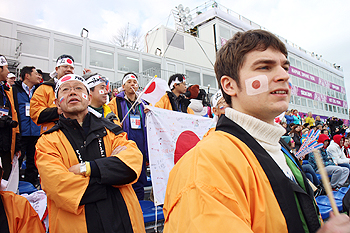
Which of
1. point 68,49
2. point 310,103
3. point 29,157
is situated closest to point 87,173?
point 29,157

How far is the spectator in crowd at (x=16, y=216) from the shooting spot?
1.97 meters

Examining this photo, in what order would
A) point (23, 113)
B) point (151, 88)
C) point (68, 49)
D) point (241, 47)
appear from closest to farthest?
point (241, 47)
point (23, 113)
point (151, 88)
point (68, 49)

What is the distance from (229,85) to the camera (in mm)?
1438

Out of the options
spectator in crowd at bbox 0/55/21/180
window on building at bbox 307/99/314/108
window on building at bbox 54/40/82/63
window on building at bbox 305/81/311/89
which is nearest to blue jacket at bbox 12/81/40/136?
spectator in crowd at bbox 0/55/21/180

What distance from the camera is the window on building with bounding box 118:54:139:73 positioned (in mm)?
15430

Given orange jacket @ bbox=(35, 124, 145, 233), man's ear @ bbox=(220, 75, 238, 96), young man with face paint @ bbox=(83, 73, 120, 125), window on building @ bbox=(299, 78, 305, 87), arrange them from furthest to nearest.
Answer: window on building @ bbox=(299, 78, 305, 87)
young man with face paint @ bbox=(83, 73, 120, 125)
orange jacket @ bbox=(35, 124, 145, 233)
man's ear @ bbox=(220, 75, 238, 96)

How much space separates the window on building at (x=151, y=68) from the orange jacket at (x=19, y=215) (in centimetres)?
1397

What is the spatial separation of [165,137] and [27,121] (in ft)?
8.50

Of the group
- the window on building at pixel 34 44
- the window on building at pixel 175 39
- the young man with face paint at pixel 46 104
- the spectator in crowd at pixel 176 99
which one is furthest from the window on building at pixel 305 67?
the young man with face paint at pixel 46 104

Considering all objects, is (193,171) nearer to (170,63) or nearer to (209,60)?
(170,63)

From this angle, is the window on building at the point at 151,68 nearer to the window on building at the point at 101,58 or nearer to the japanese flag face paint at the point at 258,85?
the window on building at the point at 101,58

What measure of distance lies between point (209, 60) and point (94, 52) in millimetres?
10075

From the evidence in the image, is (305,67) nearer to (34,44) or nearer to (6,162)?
(34,44)

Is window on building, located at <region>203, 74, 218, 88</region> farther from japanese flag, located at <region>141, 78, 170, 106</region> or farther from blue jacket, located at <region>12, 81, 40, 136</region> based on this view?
blue jacket, located at <region>12, 81, 40, 136</region>
